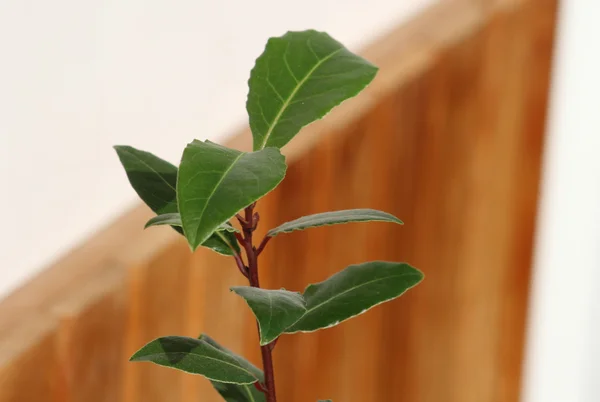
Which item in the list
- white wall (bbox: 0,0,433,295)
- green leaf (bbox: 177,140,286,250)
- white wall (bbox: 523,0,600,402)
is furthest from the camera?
white wall (bbox: 523,0,600,402)

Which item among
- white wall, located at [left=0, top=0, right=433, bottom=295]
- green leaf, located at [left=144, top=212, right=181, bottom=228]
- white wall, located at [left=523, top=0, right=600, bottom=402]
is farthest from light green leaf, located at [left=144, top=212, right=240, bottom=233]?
white wall, located at [left=523, top=0, right=600, bottom=402]

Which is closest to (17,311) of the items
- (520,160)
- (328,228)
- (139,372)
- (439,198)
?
(139,372)

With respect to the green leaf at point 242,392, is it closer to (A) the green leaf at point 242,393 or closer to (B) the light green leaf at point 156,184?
(A) the green leaf at point 242,393

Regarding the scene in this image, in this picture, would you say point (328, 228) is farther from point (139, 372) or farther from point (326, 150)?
point (139, 372)

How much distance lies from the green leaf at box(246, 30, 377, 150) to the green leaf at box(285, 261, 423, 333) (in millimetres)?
130

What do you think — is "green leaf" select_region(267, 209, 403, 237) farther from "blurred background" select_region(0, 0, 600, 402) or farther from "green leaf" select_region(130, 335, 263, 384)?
"blurred background" select_region(0, 0, 600, 402)

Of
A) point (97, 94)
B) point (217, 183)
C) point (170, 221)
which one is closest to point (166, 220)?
point (170, 221)

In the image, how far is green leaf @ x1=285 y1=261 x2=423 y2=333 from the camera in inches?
20.5

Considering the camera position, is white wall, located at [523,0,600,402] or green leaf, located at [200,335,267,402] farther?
white wall, located at [523,0,600,402]

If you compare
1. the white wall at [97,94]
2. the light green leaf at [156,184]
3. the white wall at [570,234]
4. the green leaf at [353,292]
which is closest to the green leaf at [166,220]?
the light green leaf at [156,184]

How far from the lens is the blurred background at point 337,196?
2.68 feet

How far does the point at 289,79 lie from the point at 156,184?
14 cm

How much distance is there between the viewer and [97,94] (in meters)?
0.85

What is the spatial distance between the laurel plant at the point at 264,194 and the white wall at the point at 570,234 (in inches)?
33.9
